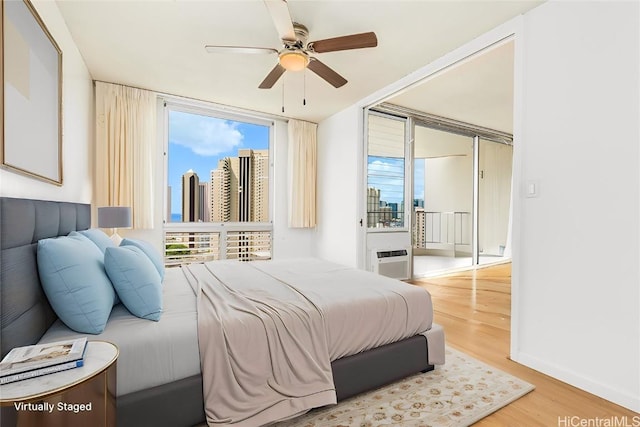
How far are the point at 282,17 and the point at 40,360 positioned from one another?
2.07 m

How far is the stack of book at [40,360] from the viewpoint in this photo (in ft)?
3.03

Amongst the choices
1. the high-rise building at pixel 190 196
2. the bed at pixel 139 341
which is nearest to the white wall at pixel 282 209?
the high-rise building at pixel 190 196

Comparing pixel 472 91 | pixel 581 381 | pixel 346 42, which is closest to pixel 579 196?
pixel 581 381

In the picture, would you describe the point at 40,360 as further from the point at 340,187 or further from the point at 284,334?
the point at 340,187

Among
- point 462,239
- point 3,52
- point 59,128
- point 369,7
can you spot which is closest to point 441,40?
point 369,7

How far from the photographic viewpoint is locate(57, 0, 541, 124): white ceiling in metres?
2.23

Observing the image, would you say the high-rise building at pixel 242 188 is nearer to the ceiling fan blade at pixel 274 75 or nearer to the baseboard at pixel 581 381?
the ceiling fan blade at pixel 274 75

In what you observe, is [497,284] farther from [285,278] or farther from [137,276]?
[137,276]

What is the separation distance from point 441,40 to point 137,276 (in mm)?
2933

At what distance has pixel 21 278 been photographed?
1222 mm

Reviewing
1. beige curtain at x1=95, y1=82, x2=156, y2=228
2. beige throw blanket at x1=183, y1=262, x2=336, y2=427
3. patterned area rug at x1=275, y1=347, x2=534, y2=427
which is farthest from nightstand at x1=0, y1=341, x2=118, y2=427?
beige curtain at x1=95, y1=82, x2=156, y2=228

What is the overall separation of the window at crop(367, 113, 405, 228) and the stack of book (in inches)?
147

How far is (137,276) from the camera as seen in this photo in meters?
1.55

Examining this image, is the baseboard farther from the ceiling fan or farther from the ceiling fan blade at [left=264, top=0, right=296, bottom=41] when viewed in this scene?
the ceiling fan blade at [left=264, top=0, right=296, bottom=41]
